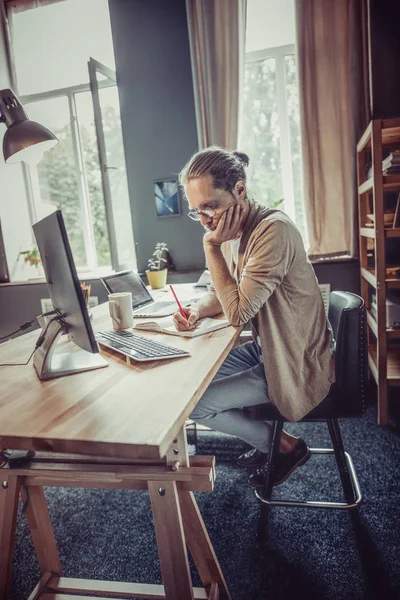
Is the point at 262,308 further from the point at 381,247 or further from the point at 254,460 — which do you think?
the point at 381,247

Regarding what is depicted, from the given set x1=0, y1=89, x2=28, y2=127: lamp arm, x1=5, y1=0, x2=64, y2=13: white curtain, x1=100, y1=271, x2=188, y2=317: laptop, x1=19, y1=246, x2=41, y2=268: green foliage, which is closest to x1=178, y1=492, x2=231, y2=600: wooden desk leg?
x1=100, y1=271, x2=188, y2=317: laptop

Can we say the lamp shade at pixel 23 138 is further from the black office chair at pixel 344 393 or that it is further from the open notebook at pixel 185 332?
the black office chair at pixel 344 393

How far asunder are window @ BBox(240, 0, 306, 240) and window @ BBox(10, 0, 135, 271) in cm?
105

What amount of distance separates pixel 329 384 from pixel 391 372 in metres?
1.06

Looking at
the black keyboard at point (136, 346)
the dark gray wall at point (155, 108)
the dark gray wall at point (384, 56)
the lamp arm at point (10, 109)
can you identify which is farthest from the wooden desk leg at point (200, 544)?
the dark gray wall at point (384, 56)

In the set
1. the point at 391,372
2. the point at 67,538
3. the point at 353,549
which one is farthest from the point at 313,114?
the point at 67,538

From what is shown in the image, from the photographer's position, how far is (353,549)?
1437 mm

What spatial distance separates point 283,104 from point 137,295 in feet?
6.63

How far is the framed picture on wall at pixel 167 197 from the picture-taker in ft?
10.8

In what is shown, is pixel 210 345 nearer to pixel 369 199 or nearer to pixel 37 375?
pixel 37 375

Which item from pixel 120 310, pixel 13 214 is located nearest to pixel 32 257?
pixel 13 214

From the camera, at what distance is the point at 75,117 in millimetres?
3799

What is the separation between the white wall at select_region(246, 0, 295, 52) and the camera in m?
3.13

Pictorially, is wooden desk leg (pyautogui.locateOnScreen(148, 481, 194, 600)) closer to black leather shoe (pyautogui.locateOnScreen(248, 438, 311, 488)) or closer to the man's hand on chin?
black leather shoe (pyautogui.locateOnScreen(248, 438, 311, 488))
